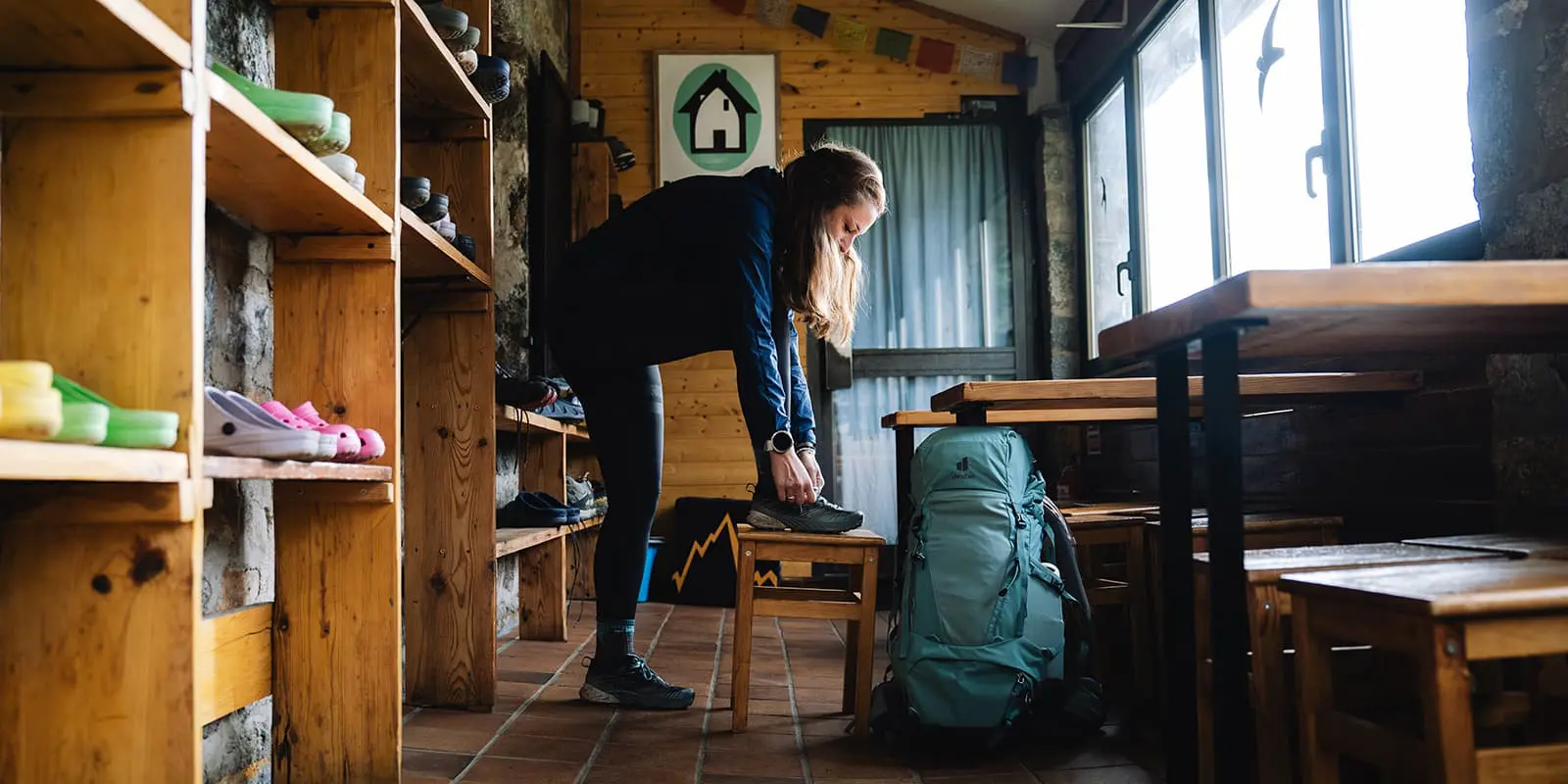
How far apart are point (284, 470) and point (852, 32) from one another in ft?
15.0

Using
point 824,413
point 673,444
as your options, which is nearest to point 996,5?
point 824,413

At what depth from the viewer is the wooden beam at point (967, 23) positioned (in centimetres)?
553

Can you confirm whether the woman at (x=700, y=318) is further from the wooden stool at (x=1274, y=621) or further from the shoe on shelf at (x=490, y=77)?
the wooden stool at (x=1274, y=621)

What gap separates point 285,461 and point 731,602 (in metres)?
3.46

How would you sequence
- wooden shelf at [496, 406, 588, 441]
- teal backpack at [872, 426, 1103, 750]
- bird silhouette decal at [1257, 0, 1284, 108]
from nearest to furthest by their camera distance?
1. teal backpack at [872, 426, 1103, 750]
2. wooden shelf at [496, 406, 588, 441]
3. bird silhouette decal at [1257, 0, 1284, 108]

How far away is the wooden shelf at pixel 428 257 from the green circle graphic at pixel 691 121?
2.98 metres

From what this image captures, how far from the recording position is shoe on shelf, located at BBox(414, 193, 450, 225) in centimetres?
234

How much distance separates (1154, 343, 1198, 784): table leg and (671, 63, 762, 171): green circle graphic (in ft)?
14.1

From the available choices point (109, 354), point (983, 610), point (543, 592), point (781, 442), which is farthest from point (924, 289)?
point (109, 354)

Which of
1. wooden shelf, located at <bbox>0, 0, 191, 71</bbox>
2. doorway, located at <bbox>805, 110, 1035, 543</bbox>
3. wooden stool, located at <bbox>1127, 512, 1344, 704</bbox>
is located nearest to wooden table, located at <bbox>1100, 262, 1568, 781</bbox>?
wooden stool, located at <bbox>1127, 512, 1344, 704</bbox>

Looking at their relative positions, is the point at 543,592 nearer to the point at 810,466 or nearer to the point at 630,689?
the point at 630,689

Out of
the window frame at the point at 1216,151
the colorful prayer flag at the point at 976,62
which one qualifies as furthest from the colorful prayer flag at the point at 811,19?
the window frame at the point at 1216,151

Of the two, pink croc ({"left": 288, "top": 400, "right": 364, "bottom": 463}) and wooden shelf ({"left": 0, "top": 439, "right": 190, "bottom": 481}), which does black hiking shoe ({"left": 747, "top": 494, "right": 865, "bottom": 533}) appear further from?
wooden shelf ({"left": 0, "top": 439, "right": 190, "bottom": 481})

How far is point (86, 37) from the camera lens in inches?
43.8
